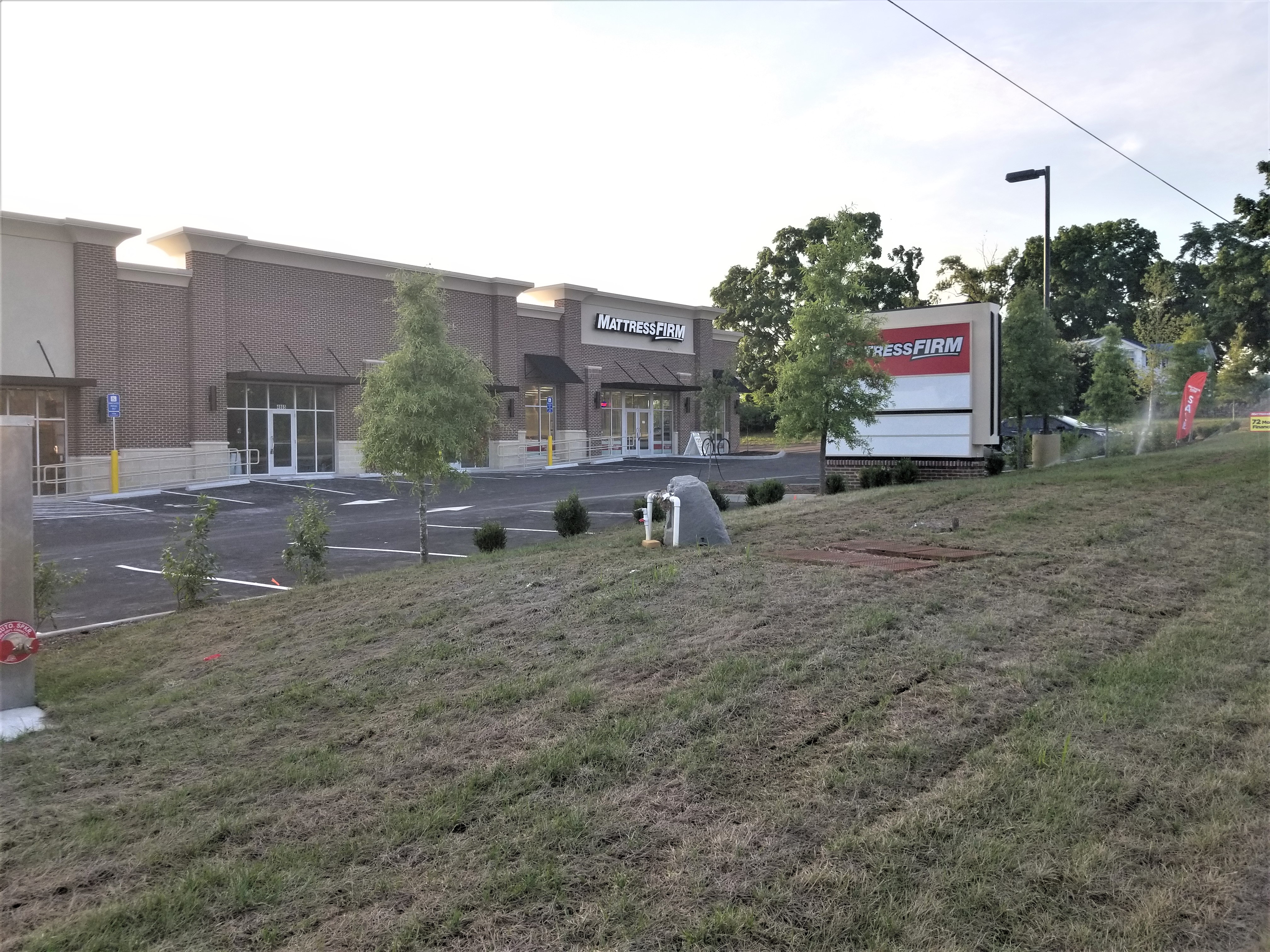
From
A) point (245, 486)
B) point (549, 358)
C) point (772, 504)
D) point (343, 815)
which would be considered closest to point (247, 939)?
point (343, 815)

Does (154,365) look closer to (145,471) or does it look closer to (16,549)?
(145,471)

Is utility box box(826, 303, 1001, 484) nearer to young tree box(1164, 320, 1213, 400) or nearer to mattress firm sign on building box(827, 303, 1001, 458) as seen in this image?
mattress firm sign on building box(827, 303, 1001, 458)

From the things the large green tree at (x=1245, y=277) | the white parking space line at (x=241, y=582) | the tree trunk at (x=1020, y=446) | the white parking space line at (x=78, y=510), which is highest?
the large green tree at (x=1245, y=277)

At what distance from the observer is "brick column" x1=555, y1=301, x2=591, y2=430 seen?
3962 cm

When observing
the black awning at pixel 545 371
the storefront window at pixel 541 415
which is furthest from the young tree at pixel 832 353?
the storefront window at pixel 541 415

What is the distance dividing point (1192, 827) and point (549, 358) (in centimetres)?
3652

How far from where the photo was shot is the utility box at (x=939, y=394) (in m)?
19.4

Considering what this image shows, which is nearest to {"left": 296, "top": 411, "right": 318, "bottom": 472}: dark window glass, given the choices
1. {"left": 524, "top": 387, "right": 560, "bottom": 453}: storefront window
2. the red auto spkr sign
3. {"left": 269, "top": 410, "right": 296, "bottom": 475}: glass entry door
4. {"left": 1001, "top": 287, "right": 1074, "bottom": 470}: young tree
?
{"left": 269, "top": 410, "right": 296, "bottom": 475}: glass entry door

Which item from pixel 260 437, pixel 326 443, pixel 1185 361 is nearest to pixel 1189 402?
pixel 1185 361

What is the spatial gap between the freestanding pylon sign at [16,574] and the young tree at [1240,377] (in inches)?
1876

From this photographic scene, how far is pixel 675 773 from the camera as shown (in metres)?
4.01

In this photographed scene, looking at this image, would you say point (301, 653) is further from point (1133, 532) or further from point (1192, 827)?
point (1133, 532)

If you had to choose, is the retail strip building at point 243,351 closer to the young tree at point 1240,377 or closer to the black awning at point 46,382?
the black awning at point 46,382

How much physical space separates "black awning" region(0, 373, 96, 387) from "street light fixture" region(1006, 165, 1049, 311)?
25651mm
